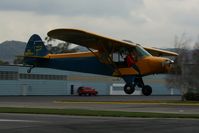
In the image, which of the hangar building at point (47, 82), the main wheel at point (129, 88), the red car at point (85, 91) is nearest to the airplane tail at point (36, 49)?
the main wheel at point (129, 88)

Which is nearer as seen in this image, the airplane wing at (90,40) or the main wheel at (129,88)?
the main wheel at (129,88)

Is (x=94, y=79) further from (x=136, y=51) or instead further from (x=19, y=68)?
(x=136, y=51)

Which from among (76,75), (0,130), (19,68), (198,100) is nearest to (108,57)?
(0,130)

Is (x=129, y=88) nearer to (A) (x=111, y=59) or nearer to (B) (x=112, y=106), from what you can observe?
(A) (x=111, y=59)

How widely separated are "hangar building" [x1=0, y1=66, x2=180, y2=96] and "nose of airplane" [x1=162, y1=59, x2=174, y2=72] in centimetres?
4806

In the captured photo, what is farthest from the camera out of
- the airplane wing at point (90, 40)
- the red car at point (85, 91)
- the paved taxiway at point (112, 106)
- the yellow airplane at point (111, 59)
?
the red car at point (85, 91)

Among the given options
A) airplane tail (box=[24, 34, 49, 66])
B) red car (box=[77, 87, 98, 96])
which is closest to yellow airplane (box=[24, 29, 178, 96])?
airplane tail (box=[24, 34, 49, 66])

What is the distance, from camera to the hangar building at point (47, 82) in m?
81.1

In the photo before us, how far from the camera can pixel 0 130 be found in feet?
71.7

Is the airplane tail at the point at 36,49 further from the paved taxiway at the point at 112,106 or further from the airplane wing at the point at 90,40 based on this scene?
the airplane wing at the point at 90,40

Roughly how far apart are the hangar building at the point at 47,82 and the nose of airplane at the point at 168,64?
158 ft

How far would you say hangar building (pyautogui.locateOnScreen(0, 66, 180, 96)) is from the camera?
81062 mm

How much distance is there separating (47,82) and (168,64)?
61072 millimetres

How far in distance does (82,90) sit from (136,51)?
197 ft
